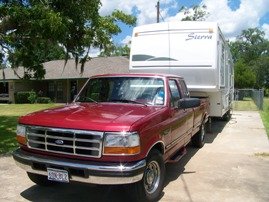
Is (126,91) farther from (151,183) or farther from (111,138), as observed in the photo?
(111,138)

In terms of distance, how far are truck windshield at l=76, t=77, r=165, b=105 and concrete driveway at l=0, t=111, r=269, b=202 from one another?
1522 millimetres

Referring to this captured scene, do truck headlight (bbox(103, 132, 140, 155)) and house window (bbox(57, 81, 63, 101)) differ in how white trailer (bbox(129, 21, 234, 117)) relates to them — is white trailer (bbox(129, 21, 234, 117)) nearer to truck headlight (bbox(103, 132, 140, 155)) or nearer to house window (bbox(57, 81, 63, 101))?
truck headlight (bbox(103, 132, 140, 155))

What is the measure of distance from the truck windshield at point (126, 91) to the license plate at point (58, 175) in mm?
1971

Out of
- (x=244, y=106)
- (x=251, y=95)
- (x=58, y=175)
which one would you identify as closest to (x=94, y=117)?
(x=58, y=175)

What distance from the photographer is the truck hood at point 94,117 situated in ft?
17.6

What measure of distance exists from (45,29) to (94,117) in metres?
5.49

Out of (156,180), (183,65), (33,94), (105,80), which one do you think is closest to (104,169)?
(156,180)

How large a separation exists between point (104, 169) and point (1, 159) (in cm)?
445

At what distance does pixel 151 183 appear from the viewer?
6129 mm

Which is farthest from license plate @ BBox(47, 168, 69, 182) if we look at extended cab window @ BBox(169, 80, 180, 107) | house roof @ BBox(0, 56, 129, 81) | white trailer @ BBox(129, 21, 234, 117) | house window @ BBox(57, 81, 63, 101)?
house window @ BBox(57, 81, 63, 101)

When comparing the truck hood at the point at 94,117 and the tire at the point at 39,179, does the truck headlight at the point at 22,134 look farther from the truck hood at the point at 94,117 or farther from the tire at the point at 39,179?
the tire at the point at 39,179

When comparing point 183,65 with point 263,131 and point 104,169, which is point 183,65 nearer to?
point 263,131

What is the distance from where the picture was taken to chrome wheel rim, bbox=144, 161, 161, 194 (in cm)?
592

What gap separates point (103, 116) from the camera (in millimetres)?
5770
